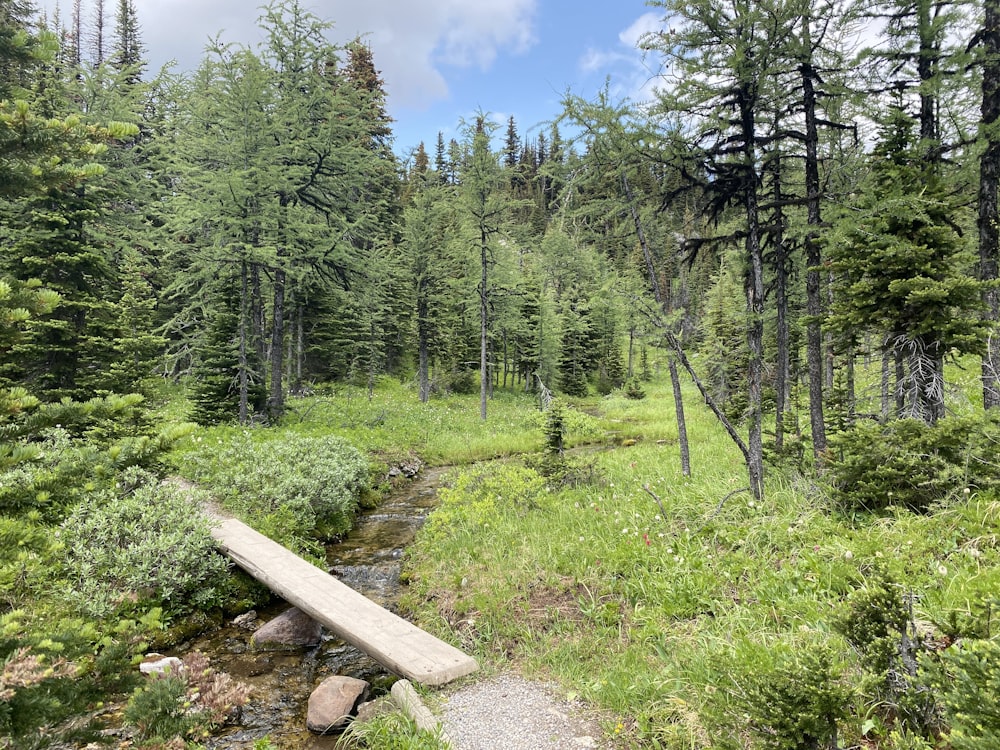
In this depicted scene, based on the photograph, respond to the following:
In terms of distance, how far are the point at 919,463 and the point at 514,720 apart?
5.75 metres

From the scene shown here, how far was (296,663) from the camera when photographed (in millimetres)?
6641

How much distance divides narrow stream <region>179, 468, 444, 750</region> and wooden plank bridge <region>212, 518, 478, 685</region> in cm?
58

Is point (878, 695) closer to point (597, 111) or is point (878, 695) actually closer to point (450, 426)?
point (597, 111)

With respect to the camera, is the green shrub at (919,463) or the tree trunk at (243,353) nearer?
the green shrub at (919,463)

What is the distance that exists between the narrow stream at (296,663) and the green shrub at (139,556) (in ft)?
2.93

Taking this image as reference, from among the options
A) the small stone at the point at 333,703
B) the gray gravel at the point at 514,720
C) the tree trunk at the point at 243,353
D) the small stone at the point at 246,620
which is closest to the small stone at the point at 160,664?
the small stone at the point at 246,620

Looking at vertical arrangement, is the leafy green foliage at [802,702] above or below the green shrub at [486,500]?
above

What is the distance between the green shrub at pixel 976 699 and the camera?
6.88ft

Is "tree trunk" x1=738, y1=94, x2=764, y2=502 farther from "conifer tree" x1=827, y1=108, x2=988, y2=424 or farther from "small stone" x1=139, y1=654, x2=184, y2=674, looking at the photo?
"small stone" x1=139, y1=654, x2=184, y2=674

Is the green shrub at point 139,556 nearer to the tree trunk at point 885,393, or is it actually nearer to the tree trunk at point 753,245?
the tree trunk at point 753,245

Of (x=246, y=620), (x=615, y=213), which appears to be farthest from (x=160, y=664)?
(x=615, y=213)

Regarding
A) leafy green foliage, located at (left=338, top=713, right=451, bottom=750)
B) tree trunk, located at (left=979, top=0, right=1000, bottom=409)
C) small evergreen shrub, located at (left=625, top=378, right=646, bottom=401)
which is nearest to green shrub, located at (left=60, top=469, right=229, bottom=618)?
leafy green foliage, located at (left=338, top=713, right=451, bottom=750)

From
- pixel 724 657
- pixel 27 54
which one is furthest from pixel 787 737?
pixel 27 54

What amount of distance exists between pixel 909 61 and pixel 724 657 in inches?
485
